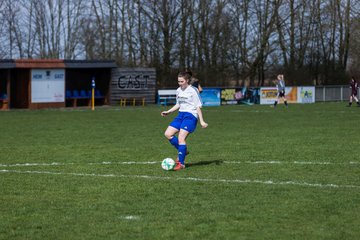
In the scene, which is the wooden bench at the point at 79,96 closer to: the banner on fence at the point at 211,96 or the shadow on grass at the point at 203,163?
the banner on fence at the point at 211,96

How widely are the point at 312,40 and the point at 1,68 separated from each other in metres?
34.9

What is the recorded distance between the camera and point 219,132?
20219 mm

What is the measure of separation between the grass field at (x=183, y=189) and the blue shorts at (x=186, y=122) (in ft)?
2.23

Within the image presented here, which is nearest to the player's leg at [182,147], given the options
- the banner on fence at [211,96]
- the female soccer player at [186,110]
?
the female soccer player at [186,110]

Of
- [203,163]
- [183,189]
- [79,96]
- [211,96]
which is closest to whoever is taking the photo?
[183,189]

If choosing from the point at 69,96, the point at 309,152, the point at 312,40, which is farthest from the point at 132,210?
the point at 312,40

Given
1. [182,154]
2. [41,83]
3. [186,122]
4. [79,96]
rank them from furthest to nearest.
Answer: [79,96] → [41,83] → [186,122] → [182,154]

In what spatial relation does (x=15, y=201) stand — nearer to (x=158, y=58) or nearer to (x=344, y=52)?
(x=158, y=58)

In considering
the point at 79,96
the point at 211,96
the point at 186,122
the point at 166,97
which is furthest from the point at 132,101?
the point at 186,122

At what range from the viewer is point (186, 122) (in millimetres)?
12266

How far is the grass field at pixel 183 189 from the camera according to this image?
716 cm

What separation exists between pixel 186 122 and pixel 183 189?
2.87 metres

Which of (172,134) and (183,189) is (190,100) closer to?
(172,134)

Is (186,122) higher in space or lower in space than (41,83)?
lower
